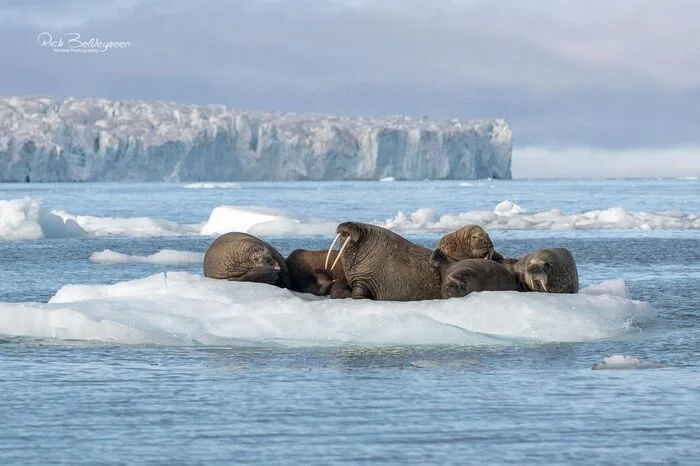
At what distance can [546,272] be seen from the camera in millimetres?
9500

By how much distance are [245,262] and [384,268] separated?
5.11ft

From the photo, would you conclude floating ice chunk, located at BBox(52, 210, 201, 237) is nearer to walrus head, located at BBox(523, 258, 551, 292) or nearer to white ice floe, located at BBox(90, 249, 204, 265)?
white ice floe, located at BBox(90, 249, 204, 265)

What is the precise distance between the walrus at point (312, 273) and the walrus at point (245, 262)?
0.24 feet

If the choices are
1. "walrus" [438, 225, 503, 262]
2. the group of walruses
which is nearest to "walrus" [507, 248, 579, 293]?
the group of walruses

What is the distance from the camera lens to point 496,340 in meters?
7.94

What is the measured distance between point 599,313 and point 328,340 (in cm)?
202

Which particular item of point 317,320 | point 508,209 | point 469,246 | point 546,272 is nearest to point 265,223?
point 508,209

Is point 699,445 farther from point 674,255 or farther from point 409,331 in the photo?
point 674,255

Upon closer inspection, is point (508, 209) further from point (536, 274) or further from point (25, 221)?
point (536, 274)

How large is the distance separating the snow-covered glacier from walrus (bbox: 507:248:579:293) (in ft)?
171

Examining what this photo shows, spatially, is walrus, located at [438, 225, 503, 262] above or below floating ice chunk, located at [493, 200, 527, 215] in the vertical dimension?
above

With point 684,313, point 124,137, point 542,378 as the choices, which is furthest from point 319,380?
point 124,137

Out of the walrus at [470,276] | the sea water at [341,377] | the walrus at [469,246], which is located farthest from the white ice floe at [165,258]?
the walrus at [470,276]

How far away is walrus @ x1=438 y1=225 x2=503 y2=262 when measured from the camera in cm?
991
